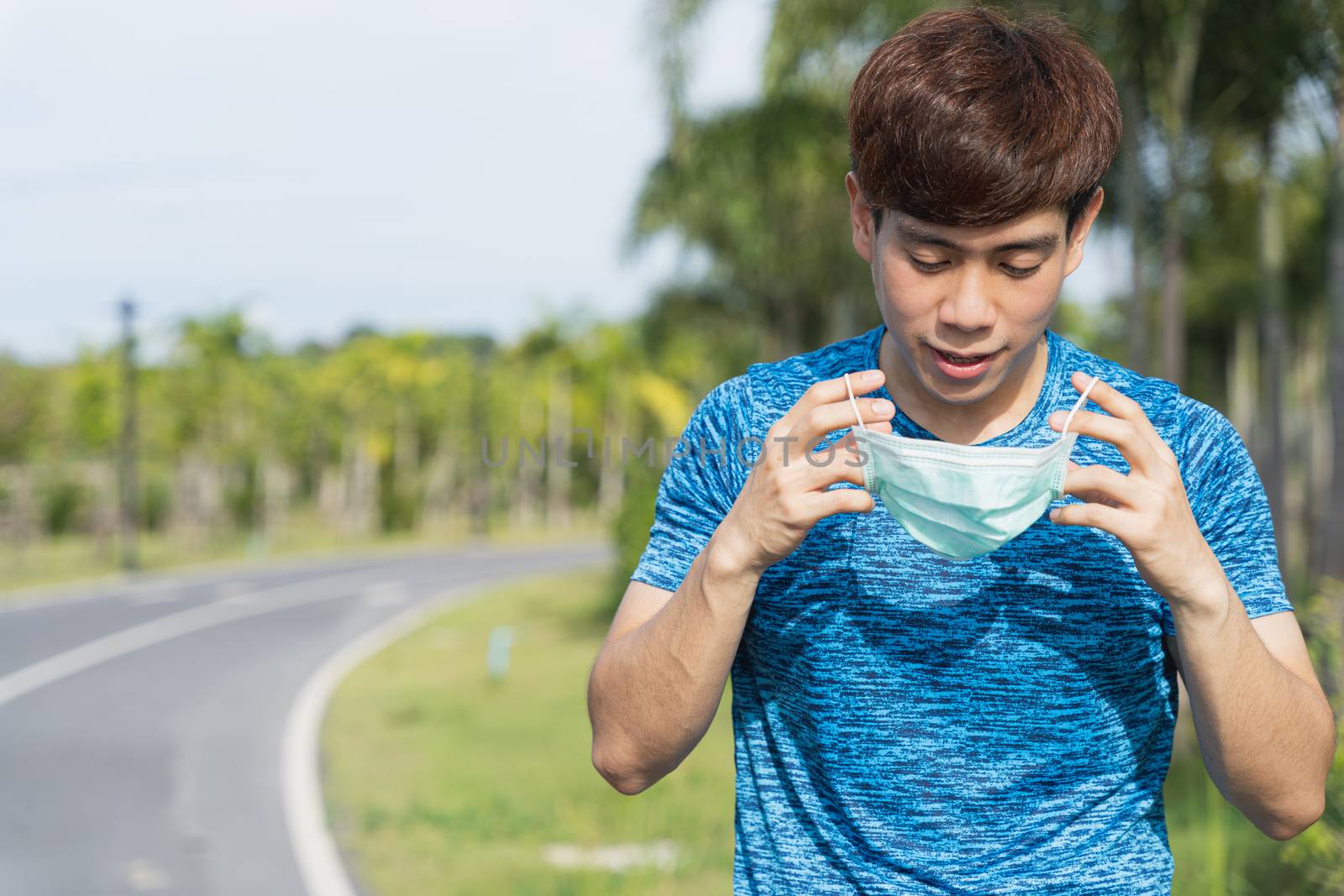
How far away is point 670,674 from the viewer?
1.61m

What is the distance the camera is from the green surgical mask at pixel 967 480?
1527 millimetres

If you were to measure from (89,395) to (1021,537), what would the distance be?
122 feet

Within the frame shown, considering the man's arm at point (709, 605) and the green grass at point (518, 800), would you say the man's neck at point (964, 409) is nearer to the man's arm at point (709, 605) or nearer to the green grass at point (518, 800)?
the man's arm at point (709, 605)

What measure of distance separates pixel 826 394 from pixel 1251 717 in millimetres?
609

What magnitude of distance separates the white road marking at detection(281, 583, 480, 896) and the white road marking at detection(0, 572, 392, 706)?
2275 mm

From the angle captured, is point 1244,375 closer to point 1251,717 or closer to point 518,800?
point 518,800

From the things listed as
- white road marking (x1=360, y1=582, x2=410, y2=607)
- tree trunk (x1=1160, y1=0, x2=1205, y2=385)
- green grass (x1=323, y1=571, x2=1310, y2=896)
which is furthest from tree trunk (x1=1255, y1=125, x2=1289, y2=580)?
white road marking (x1=360, y1=582, x2=410, y2=607)

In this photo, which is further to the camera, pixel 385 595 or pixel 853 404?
pixel 385 595

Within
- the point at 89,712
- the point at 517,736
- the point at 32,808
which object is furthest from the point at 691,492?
the point at 89,712

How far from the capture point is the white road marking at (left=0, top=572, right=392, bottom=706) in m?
13.0

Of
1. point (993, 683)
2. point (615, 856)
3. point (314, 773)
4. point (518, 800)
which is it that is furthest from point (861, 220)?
point (314, 773)

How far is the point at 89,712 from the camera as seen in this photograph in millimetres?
11500

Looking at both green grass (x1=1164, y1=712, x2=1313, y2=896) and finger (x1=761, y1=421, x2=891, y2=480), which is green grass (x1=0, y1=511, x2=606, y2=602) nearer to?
green grass (x1=1164, y1=712, x2=1313, y2=896)

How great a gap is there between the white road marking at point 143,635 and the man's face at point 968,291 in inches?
474
